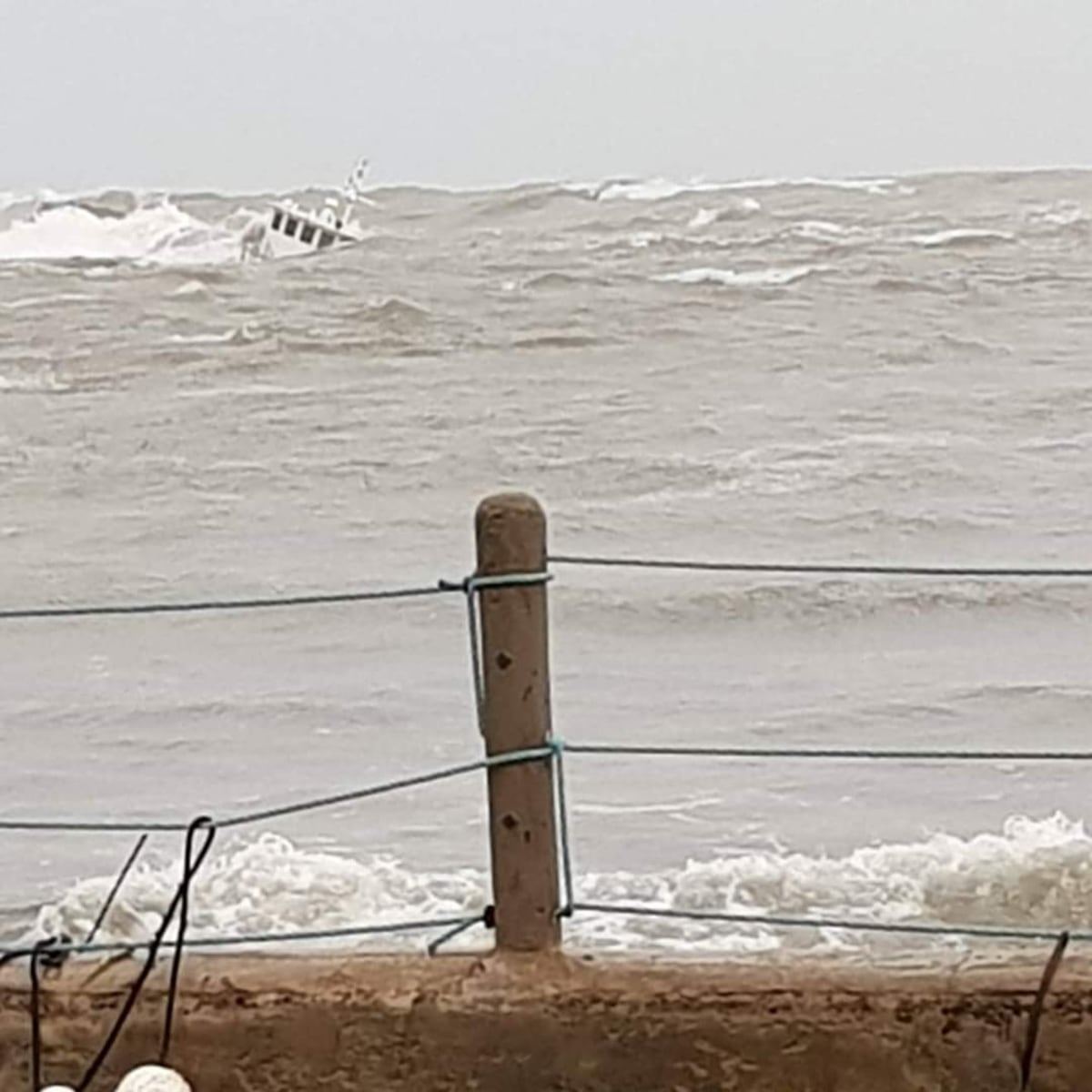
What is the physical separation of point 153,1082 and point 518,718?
0.67 meters

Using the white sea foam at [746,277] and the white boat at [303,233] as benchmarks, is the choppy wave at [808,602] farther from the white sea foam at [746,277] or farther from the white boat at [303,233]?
the white boat at [303,233]

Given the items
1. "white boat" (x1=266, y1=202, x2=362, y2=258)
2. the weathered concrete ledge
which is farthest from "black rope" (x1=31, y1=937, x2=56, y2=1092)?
"white boat" (x1=266, y1=202, x2=362, y2=258)

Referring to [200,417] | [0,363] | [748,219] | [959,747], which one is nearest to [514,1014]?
[959,747]

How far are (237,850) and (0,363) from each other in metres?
19.3

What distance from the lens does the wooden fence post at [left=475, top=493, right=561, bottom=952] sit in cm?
333

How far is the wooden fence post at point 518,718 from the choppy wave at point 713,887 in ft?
10.5

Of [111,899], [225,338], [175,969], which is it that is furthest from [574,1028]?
[225,338]

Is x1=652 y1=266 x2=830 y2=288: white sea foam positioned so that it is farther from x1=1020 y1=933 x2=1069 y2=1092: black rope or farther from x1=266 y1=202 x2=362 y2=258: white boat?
x1=1020 y1=933 x2=1069 y2=1092: black rope

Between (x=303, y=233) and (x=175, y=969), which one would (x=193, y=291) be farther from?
(x=175, y=969)

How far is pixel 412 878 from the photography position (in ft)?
23.8

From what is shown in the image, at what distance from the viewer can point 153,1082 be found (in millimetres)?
3227

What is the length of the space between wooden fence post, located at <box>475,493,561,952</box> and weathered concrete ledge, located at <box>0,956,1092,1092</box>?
0.25 ft

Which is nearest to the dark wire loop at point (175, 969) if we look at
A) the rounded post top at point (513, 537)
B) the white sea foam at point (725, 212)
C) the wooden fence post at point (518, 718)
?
the wooden fence post at point (518, 718)

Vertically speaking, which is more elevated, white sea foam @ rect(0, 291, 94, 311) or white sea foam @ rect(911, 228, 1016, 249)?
white sea foam @ rect(911, 228, 1016, 249)
